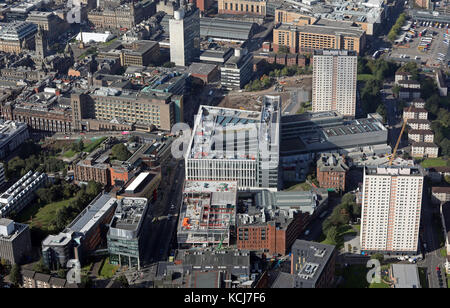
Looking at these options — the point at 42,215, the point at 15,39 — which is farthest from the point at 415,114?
the point at 15,39

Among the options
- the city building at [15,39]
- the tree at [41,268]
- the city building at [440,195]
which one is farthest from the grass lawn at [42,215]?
the city building at [15,39]

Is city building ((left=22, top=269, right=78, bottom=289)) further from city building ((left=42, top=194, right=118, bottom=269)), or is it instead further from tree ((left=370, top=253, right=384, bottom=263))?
tree ((left=370, top=253, right=384, bottom=263))

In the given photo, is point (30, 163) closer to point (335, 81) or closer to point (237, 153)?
point (237, 153)

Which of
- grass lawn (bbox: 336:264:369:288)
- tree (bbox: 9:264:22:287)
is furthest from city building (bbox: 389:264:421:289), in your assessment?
tree (bbox: 9:264:22:287)

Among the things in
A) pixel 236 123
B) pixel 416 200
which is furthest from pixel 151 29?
pixel 416 200

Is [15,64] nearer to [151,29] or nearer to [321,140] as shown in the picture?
[151,29]

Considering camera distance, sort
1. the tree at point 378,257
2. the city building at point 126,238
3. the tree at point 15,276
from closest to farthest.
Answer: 1. the tree at point 15,276
2. the city building at point 126,238
3. the tree at point 378,257

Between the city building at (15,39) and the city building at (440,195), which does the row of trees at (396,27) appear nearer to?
the city building at (440,195)
